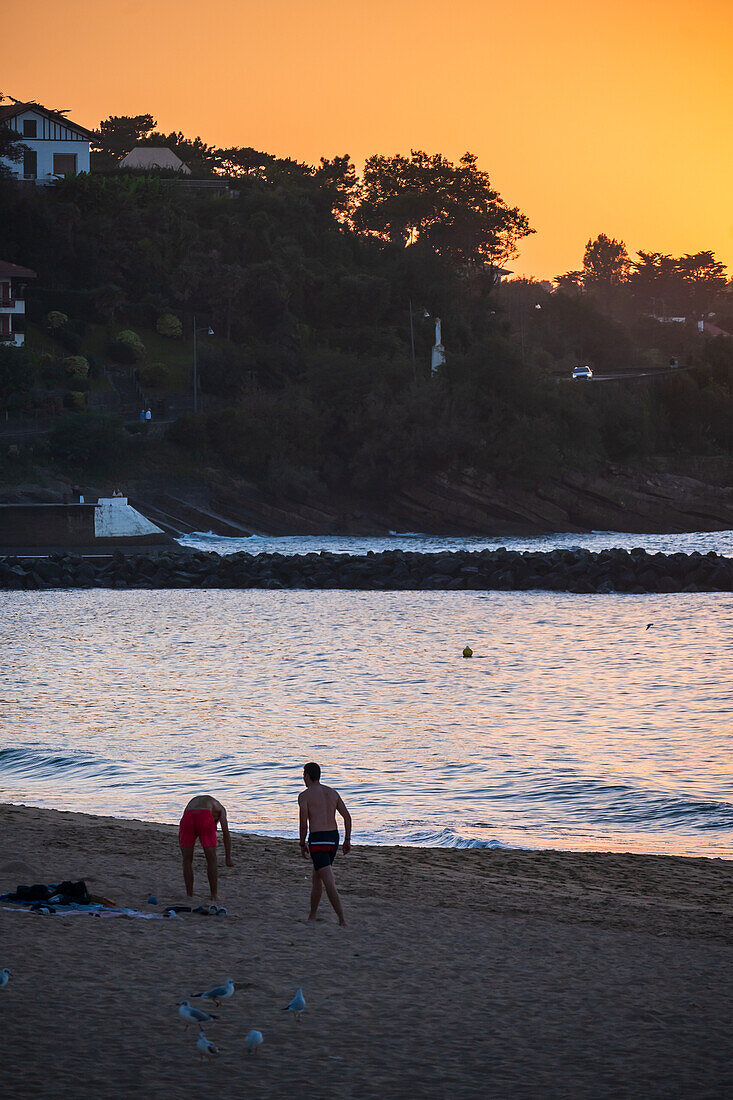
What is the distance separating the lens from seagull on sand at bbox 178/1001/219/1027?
23.2ft

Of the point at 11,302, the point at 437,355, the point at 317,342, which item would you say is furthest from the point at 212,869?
the point at 317,342

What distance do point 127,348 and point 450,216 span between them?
117 ft

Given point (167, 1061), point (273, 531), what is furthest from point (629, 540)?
point (167, 1061)

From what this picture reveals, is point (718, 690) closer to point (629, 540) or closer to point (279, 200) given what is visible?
point (629, 540)

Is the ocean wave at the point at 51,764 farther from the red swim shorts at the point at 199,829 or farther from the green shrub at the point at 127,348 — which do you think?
the green shrub at the point at 127,348

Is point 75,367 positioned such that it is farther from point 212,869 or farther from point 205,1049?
point 205,1049

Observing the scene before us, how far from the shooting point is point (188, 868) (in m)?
10.6

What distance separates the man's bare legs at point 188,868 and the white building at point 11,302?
70.8 meters

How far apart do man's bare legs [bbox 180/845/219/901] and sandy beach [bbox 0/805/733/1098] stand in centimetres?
18

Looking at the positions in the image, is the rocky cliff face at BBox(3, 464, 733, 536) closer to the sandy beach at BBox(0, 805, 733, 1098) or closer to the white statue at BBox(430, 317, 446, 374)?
the white statue at BBox(430, 317, 446, 374)

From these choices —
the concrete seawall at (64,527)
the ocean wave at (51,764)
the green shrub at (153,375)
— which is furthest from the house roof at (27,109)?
the ocean wave at (51,764)

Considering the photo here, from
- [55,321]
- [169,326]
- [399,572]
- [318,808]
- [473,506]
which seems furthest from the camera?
[169,326]

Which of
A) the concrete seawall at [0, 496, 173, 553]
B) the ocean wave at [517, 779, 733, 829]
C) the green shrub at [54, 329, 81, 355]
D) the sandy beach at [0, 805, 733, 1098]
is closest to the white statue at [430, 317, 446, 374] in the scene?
the green shrub at [54, 329, 81, 355]

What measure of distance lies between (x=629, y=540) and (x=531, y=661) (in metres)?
45.1
